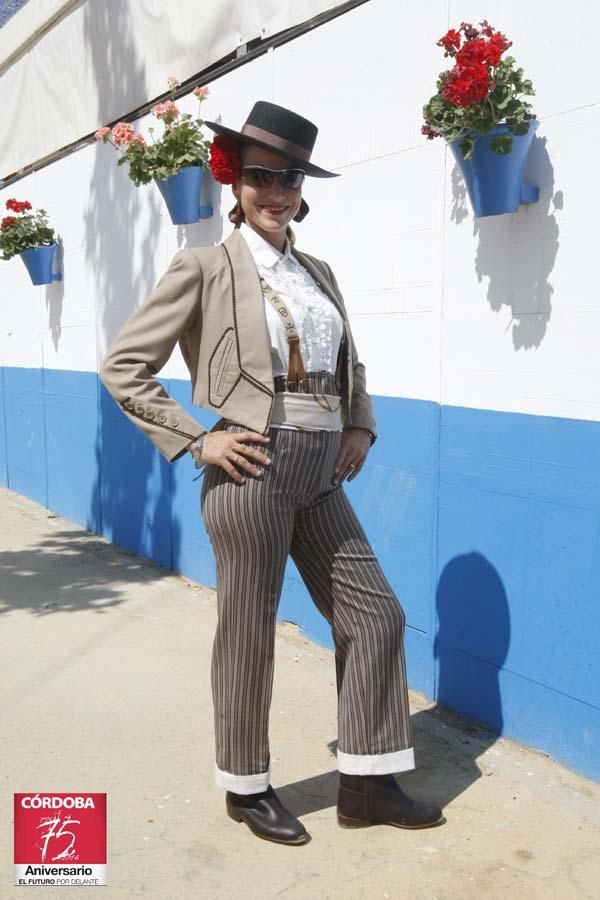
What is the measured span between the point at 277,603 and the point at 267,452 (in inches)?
18.3

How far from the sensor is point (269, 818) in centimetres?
280

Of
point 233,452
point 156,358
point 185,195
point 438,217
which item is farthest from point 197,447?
point 185,195

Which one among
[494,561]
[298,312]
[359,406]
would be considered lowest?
[494,561]

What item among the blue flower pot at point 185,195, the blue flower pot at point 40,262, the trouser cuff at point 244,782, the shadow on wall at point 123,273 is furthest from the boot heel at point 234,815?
the blue flower pot at point 40,262

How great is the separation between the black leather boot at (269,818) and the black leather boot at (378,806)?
0.52ft

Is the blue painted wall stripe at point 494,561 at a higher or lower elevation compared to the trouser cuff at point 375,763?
higher

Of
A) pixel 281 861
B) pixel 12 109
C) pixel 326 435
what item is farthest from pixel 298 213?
pixel 12 109

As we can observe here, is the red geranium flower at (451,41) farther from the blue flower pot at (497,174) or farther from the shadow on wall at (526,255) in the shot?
the shadow on wall at (526,255)

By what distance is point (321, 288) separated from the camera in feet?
9.59

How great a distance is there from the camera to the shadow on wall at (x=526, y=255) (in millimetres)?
3172

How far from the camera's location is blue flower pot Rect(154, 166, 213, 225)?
5008 millimetres

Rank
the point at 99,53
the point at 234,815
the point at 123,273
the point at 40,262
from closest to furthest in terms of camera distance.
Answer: the point at 234,815 < the point at 123,273 < the point at 99,53 < the point at 40,262

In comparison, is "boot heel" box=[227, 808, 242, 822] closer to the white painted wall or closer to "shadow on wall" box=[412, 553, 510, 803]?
"shadow on wall" box=[412, 553, 510, 803]

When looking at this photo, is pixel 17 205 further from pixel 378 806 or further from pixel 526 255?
pixel 378 806
